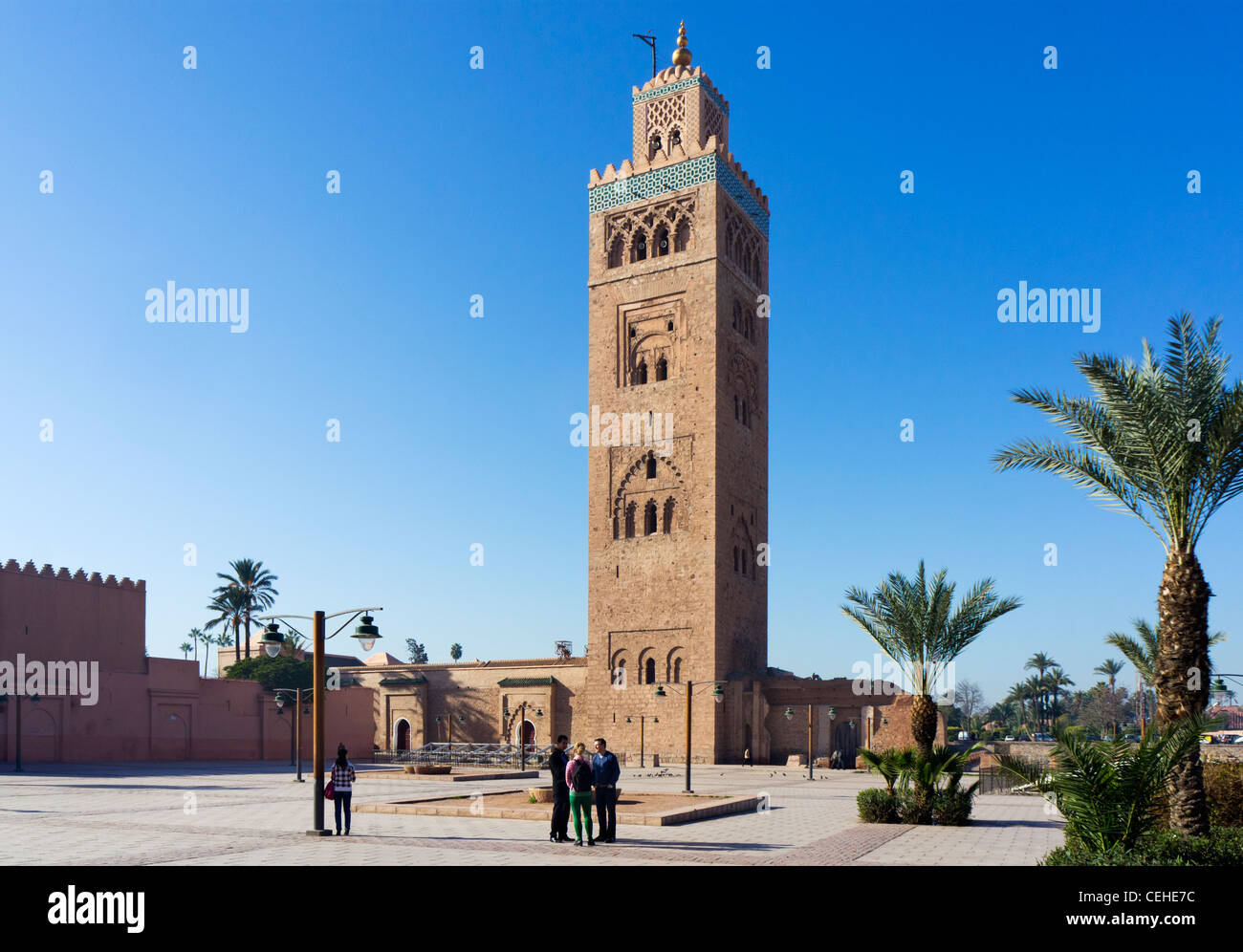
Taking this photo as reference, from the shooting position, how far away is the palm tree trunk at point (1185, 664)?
11.7 m

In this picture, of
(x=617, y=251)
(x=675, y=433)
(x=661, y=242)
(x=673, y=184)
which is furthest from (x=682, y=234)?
(x=675, y=433)

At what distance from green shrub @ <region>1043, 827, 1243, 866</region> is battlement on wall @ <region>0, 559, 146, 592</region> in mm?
38853

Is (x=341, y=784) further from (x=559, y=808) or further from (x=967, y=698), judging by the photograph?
(x=967, y=698)

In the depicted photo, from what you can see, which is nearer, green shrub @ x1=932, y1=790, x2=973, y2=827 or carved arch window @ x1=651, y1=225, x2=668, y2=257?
green shrub @ x1=932, y1=790, x2=973, y2=827

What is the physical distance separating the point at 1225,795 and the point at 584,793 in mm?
9589

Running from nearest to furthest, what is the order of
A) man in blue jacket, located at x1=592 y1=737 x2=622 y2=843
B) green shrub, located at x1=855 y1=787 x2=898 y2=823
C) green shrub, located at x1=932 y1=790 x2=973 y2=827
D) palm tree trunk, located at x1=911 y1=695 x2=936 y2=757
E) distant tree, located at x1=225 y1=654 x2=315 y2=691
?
man in blue jacket, located at x1=592 y1=737 x2=622 y2=843 < green shrub, located at x1=932 y1=790 x2=973 y2=827 < green shrub, located at x1=855 y1=787 x2=898 y2=823 < palm tree trunk, located at x1=911 y1=695 x2=936 y2=757 < distant tree, located at x1=225 y1=654 x2=315 y2=691

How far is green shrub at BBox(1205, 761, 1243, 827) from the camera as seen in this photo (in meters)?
14.6

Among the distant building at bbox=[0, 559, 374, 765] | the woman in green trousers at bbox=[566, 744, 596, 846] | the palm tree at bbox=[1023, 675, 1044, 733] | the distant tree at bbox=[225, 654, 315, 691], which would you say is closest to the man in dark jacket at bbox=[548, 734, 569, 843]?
the woman in green trousers at bbox=[566, 744, 596, 846]

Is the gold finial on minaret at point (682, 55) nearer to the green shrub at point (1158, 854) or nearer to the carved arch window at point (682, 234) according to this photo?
the carved arch window at point (682, 234)

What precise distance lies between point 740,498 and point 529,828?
108 ft

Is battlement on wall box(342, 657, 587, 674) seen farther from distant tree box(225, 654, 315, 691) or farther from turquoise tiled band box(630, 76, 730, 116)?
turquoise tiled band box(630, 76, 730, 116)
